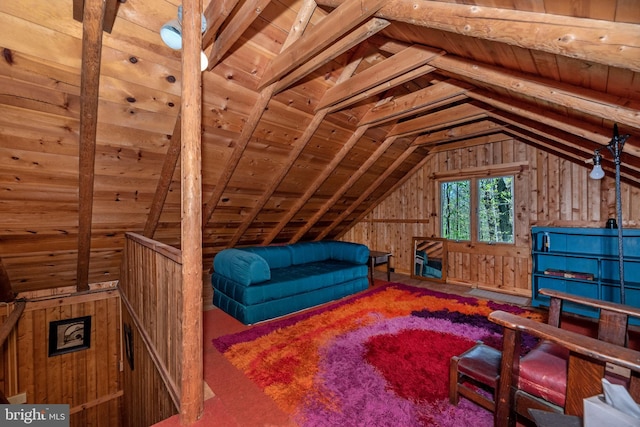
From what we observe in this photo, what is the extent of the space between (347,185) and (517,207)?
2.74 m

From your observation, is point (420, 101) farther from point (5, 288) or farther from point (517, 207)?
point (5, 288)

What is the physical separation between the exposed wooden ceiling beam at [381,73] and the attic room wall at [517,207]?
3102 millimetres

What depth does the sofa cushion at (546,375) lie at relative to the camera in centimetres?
130

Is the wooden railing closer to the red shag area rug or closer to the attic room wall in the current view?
the red shag area rug

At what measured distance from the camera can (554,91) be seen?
169 cm

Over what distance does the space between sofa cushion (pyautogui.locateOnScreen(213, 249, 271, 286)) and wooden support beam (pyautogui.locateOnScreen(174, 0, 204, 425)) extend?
1.43m

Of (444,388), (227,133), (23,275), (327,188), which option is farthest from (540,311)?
(23,275)

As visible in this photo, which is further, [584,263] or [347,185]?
[347,185]

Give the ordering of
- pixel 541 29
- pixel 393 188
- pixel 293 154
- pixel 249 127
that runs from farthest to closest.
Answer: pixel 393 188 < pixel 293 154 < pixel 249 127 < pixel 541 29

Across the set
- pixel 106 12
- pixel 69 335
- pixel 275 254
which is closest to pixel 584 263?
pixel 275 254

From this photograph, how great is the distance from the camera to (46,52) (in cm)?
168

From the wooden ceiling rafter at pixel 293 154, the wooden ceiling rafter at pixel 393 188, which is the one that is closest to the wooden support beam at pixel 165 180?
the wooden ceiling rafter at pixel 293 154

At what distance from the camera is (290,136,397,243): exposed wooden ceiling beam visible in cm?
412

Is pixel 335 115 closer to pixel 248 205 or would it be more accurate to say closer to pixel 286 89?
pixel 286 89
